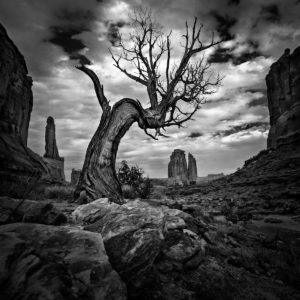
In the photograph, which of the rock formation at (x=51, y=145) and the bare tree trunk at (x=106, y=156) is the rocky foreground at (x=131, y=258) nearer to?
the bare tree trunk at (x=106, y=156)

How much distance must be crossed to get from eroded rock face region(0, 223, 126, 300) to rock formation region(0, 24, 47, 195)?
11310mm

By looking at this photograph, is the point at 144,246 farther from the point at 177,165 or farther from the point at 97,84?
the point at 177,165

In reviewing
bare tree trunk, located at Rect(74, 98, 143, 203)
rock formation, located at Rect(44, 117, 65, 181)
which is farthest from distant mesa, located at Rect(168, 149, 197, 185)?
bare tree trunk, located at Rect(74, 98, 143, 203)

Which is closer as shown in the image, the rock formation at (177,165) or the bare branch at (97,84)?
the bare branch at (97,84)

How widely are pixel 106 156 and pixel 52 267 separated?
478cm

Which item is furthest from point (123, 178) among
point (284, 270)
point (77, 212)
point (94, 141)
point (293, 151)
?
point (293, 151)

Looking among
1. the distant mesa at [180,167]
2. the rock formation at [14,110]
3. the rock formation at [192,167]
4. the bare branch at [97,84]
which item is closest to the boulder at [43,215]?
the bare branch at [97,84]

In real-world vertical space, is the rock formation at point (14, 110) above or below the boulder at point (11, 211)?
above

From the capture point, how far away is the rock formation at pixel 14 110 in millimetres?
12185

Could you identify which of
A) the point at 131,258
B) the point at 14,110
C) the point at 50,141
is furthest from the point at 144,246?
the point at 50,141

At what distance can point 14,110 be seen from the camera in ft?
61.3

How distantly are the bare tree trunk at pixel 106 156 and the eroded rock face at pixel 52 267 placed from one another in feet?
12.2

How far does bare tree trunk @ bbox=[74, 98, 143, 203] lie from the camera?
19.1 ft

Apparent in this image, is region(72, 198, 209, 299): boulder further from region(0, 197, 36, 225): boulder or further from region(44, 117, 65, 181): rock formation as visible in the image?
region(44, 117, 65, 181): rock formation
